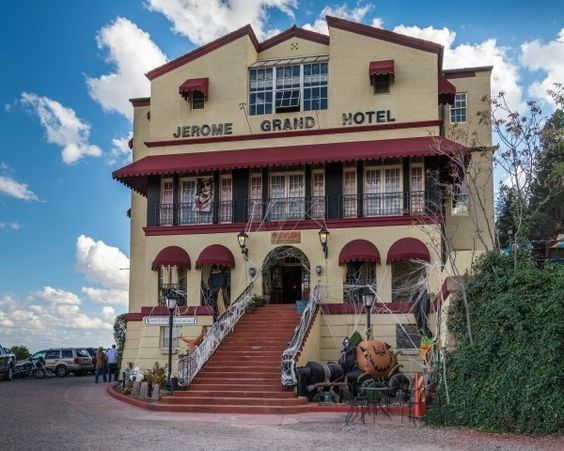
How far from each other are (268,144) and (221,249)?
450cm

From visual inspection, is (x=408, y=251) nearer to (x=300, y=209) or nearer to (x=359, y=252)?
(x=359, y=252)

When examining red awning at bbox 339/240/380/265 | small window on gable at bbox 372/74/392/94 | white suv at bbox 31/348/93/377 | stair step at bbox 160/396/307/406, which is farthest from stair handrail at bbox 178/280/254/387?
white suv at bbox 31/348/93/377

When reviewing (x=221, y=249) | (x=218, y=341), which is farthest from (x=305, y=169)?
(x=218, y=341)

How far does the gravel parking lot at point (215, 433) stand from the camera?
524 inches

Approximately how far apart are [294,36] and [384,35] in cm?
375

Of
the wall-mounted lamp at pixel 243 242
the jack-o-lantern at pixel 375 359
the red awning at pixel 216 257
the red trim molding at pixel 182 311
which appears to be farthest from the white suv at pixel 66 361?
the jack-o-lantern at pixel 375 359

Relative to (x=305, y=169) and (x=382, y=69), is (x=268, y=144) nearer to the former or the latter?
(x=305, y=169)

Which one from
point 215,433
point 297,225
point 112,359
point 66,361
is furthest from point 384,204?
point 66,361

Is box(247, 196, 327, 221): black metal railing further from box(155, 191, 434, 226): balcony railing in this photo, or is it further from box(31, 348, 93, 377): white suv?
box(31, 348, 93, 377): white suv

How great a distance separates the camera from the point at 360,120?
27.1m

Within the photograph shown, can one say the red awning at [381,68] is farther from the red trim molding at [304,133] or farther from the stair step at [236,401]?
the stair step at [236,401]

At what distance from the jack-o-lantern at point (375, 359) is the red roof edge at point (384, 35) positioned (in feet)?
38.8

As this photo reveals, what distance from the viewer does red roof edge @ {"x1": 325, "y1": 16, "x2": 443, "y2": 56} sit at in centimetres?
2680

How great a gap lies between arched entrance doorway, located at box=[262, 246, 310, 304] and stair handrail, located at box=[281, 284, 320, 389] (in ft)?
6.41
